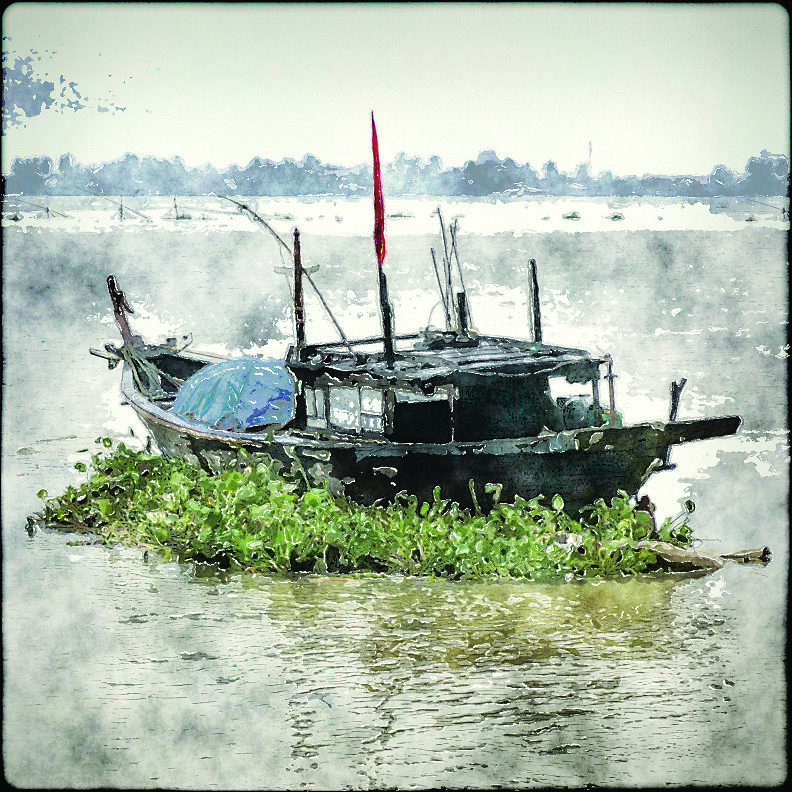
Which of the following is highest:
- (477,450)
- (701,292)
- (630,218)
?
(630,218)

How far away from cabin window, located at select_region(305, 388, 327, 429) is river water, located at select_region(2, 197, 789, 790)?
0.91 meters

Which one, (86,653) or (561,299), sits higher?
(561,299)

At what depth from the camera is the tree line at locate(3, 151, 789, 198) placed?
4.67 meters

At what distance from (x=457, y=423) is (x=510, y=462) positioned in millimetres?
331

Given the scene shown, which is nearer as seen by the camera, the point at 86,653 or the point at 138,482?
the point at 86,653

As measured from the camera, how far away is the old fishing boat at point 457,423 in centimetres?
520

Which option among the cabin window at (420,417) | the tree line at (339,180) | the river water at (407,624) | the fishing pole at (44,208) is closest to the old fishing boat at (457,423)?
the cabin window at (420,417)

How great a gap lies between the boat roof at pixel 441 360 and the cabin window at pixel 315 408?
0.09 m

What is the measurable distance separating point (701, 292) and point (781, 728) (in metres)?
2.86

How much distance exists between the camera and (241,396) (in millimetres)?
6227

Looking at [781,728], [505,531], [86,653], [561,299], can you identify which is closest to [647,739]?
[781,728]

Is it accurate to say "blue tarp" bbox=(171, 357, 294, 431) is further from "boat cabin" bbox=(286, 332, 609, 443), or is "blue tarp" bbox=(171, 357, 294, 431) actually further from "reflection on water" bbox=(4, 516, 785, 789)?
"reflection on water" bbox=(4, 516, 785, 789)

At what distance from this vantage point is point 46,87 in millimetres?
4406

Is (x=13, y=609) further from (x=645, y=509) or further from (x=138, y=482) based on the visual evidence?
(x=645, y=509)
